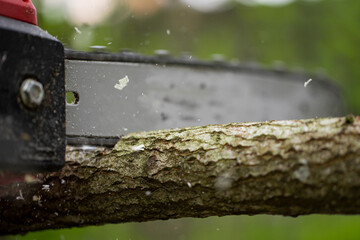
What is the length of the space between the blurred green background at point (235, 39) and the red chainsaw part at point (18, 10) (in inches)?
52.4

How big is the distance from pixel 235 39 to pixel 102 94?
5.24 m

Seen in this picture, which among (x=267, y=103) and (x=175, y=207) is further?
(x=267, y=103)

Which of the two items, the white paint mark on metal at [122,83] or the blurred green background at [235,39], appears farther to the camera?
the blurred green background at [235,39]

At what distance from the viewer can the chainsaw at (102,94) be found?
3.88 feet

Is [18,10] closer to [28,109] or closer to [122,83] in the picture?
[28,109]

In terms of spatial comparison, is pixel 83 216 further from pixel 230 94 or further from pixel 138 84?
pixel 230 94

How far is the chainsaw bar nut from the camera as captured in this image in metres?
1.18

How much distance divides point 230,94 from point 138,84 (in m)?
0.85

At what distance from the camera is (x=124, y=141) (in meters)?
1.57

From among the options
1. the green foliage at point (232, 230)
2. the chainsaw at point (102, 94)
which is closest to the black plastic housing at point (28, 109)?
the chainsaw at point (102, 94)

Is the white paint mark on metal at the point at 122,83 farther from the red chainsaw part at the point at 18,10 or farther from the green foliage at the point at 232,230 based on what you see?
the green foliage at the point at 232,230

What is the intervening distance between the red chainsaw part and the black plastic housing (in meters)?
0.03

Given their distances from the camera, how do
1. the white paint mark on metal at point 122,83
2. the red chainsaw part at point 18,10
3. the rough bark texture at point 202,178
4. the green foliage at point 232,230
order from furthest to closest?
the green foliage at point 232,230
the white paint mark on metal at point 122,83
the red chainsaw part at point 18,10
the rough bark texture at point 202,178

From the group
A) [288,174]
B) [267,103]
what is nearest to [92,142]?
[288,174]
